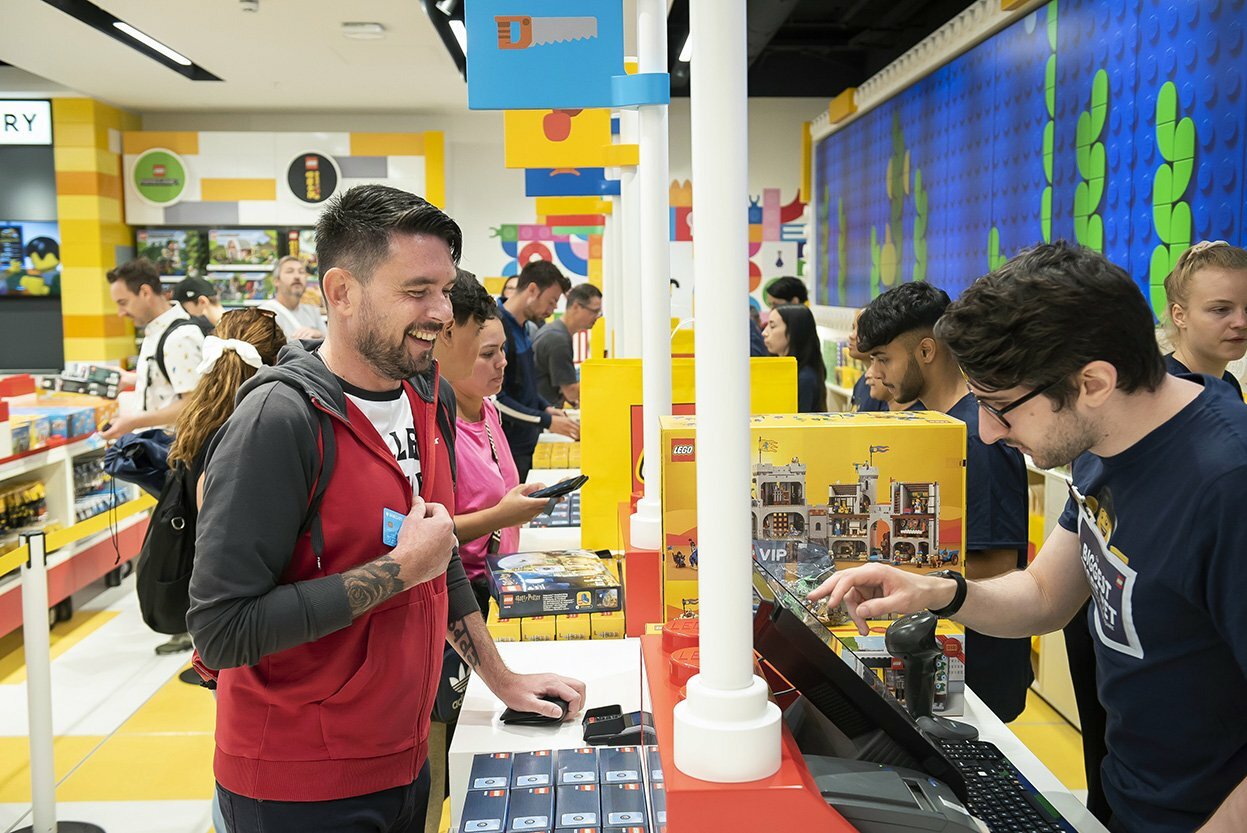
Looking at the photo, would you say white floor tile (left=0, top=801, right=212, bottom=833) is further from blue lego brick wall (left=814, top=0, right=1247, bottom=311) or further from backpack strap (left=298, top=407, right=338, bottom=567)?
blue lego brick wall (left=814, top=0, right=1247, bottom=311)

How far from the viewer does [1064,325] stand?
4.15ft

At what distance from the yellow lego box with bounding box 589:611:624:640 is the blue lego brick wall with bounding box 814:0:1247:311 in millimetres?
2675

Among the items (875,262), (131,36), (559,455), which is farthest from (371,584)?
(131,36)

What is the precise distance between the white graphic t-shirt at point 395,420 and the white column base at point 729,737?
27.5 inches

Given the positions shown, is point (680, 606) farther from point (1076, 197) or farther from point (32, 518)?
point (32, 518)

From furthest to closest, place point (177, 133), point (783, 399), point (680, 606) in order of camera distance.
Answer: point (177, 133), point (783, 399), point (680, 606)

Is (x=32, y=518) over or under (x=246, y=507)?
under

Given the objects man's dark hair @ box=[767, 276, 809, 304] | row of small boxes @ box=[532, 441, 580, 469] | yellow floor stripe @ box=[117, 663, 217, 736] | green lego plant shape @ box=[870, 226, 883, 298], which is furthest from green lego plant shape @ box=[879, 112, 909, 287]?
yellow floor stripe @ box=[117, 663, 217, 736]

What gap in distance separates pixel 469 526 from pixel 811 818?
4.71ft

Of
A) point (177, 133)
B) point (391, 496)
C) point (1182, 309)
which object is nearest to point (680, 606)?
point (391, 496)

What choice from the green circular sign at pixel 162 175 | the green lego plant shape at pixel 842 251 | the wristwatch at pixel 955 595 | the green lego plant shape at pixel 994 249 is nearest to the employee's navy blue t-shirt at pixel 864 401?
the wristwatch at pixel 955 595

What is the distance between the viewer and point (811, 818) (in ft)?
3.61

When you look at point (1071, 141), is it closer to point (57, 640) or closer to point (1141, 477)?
point (1141, 477)

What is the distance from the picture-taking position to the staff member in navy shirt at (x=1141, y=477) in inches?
48.0
